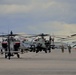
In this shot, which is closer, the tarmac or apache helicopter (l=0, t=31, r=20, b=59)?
the tarmac

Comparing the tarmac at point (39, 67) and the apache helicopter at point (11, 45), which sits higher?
the apache helicopter at point (11, 45)

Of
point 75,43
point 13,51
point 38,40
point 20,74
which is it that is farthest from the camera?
point 75,43

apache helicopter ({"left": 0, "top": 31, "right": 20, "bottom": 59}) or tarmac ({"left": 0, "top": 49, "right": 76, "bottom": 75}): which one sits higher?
apache helicopter ({"left": 0, "top": 31, "right": 20, "bottom": 59})

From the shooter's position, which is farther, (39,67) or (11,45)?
(11,45)

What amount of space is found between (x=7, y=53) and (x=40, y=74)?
99.5 feet

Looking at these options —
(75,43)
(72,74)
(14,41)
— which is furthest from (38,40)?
(75,43)

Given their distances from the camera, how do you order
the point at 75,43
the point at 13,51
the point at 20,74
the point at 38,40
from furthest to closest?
the point at 75,43 → the point at 38,40 → the point at 13,51 → the point at 20,74

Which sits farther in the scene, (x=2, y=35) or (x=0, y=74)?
(x=2, y=35)

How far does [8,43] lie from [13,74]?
100 feet

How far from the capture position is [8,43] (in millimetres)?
52156

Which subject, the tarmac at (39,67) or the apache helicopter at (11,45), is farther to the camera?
the apache helicopter at (11,45)

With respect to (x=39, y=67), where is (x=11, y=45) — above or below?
above

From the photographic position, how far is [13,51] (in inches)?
2014

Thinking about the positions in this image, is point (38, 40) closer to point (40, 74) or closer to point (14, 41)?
point (14, 41)
